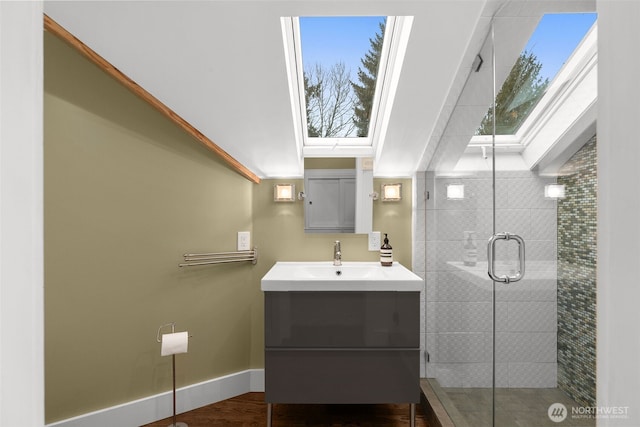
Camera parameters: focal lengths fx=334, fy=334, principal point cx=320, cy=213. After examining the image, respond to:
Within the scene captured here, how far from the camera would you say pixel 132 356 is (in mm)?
1795

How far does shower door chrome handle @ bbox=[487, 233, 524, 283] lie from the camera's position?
1.15 meters

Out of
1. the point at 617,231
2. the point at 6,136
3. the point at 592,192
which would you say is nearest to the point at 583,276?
the point at 592,192

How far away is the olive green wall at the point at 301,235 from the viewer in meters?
2.28

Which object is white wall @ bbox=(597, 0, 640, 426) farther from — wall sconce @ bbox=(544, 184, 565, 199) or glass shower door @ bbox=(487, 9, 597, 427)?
wall sconce @ bbox=(544, 184, 565, 199)

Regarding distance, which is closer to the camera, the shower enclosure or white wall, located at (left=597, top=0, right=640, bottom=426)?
white wall, located at (left=597, top=0, right=640, bottom=426)

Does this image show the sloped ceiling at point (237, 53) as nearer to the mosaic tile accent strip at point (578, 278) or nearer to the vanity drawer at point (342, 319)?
the mosaic tile accent strip at point (578, 278)

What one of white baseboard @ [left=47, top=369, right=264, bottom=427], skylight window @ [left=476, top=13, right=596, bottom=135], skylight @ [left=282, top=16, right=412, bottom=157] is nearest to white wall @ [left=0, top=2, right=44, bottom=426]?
skylight window @ [left=476, top=13, right=596, bottom=135]

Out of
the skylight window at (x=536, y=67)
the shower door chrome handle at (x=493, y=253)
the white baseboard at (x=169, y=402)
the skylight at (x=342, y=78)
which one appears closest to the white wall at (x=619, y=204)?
the skylight window at (x=536, y=67)

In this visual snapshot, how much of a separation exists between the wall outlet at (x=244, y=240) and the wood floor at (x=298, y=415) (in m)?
0.96

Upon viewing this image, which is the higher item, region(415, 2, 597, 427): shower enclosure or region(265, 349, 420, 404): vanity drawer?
region(415, 2, 597, 427): shower enclosure

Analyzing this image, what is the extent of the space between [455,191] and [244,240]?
4.38 feet

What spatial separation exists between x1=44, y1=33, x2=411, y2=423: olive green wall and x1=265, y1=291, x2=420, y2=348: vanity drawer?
0.59m

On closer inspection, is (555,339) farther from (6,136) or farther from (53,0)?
(53,0)

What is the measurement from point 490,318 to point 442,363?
2.36 feet
